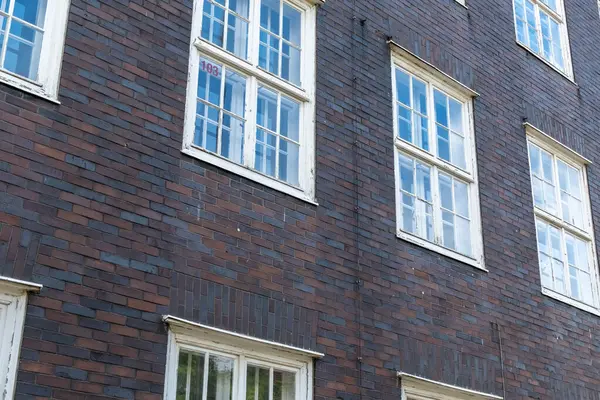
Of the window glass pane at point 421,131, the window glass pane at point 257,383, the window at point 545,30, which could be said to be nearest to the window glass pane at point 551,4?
the window at point 545,30

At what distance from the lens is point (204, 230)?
24.6 feet

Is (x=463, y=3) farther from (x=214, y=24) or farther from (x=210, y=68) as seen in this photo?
(x=210, y=68)

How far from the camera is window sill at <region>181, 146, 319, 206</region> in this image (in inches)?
303

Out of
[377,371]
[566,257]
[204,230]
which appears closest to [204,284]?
[204,230]

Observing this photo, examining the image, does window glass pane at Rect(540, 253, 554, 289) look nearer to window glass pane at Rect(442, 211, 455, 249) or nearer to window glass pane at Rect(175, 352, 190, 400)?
window glass pane at Rect(442, 211, 455, 249)

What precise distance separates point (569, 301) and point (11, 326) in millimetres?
7745

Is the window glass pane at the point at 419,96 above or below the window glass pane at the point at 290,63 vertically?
above

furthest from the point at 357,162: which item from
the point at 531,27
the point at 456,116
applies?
the point at 531,27

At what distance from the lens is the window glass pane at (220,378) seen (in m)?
7.18

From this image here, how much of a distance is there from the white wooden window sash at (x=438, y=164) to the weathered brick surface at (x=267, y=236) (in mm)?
152

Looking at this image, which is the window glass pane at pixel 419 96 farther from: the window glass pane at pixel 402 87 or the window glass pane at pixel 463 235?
the window glass pane at pixel 463 235

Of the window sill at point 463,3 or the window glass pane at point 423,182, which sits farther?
the window sill at point 463,3

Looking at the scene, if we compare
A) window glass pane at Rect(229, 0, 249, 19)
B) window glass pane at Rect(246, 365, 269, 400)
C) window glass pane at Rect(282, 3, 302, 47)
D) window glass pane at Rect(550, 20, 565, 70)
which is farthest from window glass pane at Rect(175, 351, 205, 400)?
window glass pane at Rect(550, 20, 565, 70)

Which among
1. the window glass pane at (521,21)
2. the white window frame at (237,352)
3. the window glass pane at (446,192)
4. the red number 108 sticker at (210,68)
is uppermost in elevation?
the window glass pane at (521,21)
